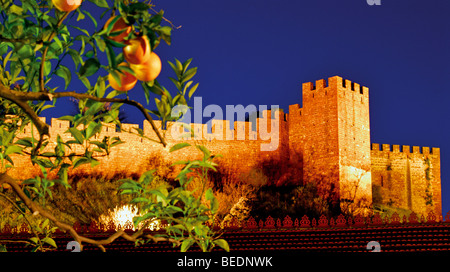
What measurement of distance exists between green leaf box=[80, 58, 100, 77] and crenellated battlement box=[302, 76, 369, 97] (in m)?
18.5

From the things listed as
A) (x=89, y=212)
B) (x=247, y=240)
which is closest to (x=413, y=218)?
(x=247, y=240)

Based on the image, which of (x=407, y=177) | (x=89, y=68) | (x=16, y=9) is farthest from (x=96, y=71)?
(x=407, y=177)

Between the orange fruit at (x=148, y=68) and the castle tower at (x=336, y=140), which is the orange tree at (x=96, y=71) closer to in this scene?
the orange fruit at (x=148, y=68)

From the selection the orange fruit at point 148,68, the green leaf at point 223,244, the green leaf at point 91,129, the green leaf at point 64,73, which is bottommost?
the green leaf at point 223,244

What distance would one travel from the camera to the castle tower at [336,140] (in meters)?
18.6

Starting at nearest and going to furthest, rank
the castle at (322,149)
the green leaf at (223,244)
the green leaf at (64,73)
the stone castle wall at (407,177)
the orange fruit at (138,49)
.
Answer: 1. the orange fruit at (138,49)
2. the green leaf at (64,73)
3. the green leaf at (223,244)
4. the castle at (322,149)
5. the stone castle wall at (407,177)

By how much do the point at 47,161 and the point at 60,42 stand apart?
0.51 metres

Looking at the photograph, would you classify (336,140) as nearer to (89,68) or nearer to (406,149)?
(406,149)

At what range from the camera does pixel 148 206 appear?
1677 millimetres

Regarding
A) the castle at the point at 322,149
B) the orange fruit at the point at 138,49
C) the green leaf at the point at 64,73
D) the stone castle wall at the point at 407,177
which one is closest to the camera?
the orange fruit at the point at 138,49

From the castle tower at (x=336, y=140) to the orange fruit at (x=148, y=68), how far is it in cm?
1741

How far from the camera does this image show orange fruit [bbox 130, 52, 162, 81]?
1.26 meters

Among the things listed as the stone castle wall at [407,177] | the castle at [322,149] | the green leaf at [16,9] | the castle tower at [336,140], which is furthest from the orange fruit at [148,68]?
the stone castle wall at [407,177]

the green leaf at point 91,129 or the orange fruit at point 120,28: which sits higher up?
the orange fruit at point 120,28
